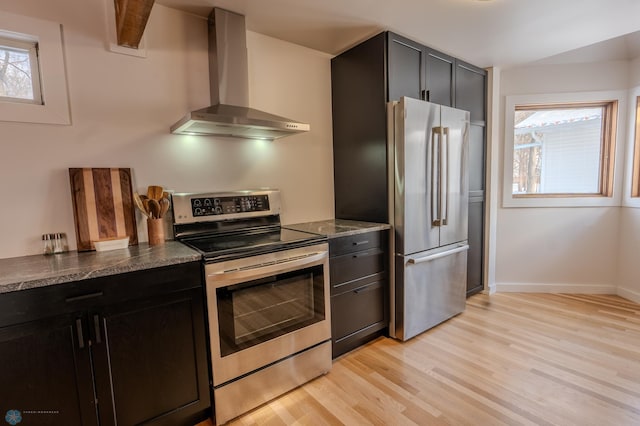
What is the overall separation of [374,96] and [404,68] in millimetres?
351

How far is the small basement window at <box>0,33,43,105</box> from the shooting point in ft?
5.23

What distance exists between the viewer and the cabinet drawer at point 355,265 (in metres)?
2.10

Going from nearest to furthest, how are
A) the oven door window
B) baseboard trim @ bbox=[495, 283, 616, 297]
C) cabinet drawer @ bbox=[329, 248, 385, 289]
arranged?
the oven door window
cabinet drawer @ bbox=[329, 248, 385, 289]
baseboard trim @ bbox=[495, 283, 616, 297]

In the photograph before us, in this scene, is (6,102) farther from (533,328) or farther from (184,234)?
(533,328)

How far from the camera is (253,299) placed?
1699 millimetres

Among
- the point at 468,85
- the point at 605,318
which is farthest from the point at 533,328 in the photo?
the point at 468,85

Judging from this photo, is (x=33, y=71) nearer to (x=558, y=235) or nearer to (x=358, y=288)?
(x=358, y=288)

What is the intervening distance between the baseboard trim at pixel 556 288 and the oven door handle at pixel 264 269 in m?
2.65

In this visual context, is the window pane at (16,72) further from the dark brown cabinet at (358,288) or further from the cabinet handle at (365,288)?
the cabinet handle at (365,288)

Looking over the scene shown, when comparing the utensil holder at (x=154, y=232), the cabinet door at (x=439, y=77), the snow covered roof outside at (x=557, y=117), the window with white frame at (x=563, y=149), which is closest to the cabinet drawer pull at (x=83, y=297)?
the utensil holder at (x=154, y=232)

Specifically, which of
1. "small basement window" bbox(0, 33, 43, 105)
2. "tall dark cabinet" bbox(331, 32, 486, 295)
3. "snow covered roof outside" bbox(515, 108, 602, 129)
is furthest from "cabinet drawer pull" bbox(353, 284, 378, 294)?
"snow covered roof outside" bbox(515, 108, 602, 129)

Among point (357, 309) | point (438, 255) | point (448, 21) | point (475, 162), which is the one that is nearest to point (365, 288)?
point (357, 309)

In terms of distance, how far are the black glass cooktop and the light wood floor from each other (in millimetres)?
923

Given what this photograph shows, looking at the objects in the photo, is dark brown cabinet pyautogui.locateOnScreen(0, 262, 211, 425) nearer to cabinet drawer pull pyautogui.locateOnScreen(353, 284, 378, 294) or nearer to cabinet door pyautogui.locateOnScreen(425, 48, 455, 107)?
cabinet drawer pull pyautogui.locateOnScreen(353, 284, 378, 294)
